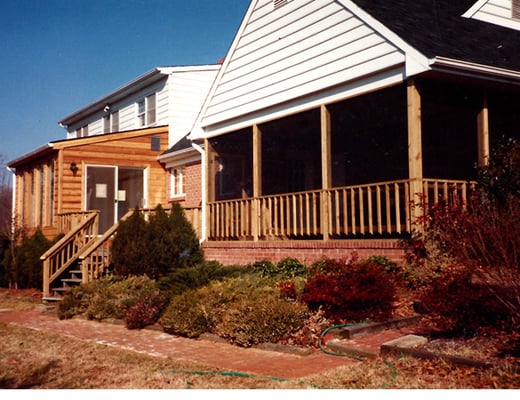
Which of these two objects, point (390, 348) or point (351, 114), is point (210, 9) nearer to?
point (390, 348)

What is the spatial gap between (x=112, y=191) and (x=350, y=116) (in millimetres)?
8881

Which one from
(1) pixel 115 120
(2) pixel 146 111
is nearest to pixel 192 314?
(2) pixel 146 111

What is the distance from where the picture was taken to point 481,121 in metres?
10.4

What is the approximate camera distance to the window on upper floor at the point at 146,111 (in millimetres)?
21812

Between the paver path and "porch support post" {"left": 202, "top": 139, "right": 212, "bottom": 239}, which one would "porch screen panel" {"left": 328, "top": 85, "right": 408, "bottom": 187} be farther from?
the paver path

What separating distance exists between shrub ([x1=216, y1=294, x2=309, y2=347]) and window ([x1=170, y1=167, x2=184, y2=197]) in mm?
11505

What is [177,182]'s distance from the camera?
64.9ft

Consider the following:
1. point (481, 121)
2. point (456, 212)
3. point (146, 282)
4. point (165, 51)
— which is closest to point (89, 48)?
point (165, 51)

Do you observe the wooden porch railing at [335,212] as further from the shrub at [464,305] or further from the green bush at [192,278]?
the shrub at [464,305]

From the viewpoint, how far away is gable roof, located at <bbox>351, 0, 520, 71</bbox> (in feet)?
33.8

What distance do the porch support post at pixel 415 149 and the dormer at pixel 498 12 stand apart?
4683mm

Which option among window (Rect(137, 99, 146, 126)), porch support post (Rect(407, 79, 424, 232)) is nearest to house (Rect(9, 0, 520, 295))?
porch support post (Rect(407, 79, 424, 232))

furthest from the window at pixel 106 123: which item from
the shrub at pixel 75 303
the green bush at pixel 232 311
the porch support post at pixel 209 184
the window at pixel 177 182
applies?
the green bush at pixel 232 311

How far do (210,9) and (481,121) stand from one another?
5.17 meters
